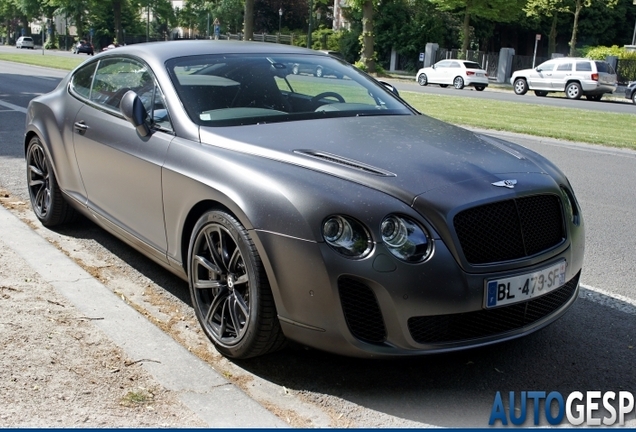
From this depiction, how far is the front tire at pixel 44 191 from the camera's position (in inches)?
237

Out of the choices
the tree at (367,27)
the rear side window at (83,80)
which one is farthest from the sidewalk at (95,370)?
the tree at (367,27)

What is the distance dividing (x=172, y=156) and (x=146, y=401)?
57.7 inches

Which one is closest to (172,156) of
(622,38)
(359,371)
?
(359,371)

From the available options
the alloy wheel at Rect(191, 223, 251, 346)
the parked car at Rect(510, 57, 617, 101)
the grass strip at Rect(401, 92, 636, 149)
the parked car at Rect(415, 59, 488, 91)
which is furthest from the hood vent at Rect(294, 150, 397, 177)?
the parked car at Rect(415, 59, 488, 91)

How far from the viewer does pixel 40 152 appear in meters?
6.24

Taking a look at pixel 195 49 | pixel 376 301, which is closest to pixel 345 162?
pixel 376 301

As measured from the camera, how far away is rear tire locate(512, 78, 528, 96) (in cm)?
3419

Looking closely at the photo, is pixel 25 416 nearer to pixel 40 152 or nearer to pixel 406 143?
pixel 406 143

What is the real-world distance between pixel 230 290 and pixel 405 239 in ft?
3.26

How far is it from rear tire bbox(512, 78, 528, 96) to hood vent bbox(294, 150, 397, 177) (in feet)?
106

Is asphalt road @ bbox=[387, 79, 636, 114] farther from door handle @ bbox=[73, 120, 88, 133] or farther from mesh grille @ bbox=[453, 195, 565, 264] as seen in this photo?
mesh grille @ bbox=[453, 195, 565, 264]

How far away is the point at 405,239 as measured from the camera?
3.29 meters

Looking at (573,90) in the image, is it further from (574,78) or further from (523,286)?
(523,286)

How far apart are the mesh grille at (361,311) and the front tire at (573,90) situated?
30.8 meters
